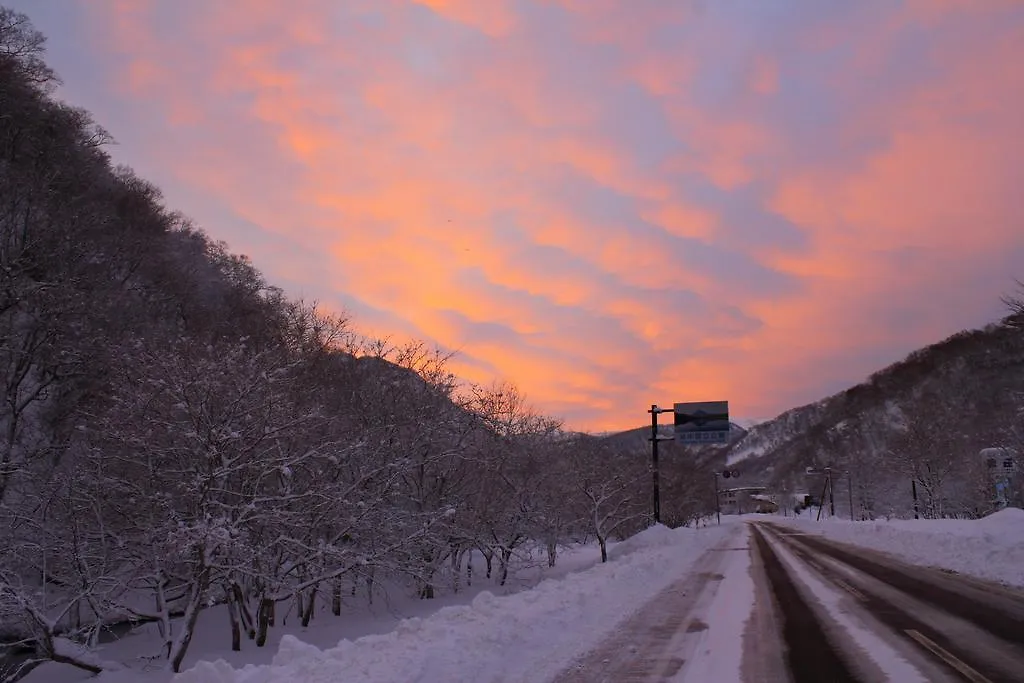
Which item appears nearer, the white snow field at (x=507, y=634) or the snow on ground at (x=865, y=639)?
the snow on ground at (x=865, y=639)

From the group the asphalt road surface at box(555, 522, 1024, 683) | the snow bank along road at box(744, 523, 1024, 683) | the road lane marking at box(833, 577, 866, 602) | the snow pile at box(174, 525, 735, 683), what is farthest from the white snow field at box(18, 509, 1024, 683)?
the road lane marking at box(833, 577, 866, 602)

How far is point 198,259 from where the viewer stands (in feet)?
166

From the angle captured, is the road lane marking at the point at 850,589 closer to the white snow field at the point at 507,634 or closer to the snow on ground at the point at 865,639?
the snow on ground at the point at 865,639

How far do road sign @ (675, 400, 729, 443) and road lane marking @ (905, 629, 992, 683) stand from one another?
1201 inches

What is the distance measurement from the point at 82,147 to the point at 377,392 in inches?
1024

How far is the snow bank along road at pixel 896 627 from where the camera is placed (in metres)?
7.33

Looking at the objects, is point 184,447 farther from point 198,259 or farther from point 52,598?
point 198,259

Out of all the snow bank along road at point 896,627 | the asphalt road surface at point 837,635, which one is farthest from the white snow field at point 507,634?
the snow bank along road at point 896,627

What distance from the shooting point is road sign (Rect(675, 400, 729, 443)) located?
3997 centimetres

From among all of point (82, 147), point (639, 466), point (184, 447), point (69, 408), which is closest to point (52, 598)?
point (184, 447)

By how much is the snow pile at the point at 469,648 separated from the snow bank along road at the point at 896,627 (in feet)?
8.30

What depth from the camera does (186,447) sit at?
1334 cm

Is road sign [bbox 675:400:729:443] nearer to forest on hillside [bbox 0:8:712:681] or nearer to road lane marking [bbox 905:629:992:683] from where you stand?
forest on hillside [bbox 0:8:712:681]

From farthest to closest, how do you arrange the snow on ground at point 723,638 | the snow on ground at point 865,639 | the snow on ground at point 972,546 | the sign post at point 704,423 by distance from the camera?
1. the sign post at point 704,423
2. the snow on ground at point 972,546
3. the snow on ground at point 723,638
4. the snow on ground at point 865,639
